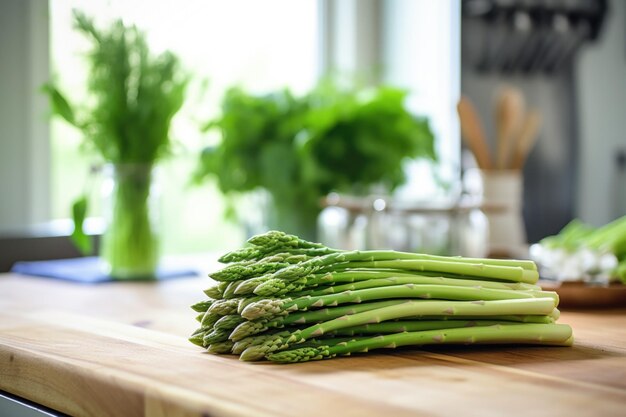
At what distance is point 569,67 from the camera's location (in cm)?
308

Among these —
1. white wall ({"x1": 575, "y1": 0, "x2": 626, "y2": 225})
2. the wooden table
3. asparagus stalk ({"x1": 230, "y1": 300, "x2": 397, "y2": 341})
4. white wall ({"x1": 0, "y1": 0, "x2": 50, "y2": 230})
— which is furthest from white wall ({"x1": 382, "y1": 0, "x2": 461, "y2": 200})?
asparagus stalk ({"x1": 230, "y1": 300, "x2": 397, "y2": 341})

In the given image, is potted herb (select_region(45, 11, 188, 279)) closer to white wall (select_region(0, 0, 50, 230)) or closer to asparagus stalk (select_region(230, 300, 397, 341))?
white wall (select_region(0, 0, 50, 230))

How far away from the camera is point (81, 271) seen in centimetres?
187

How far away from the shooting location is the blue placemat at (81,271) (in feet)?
5.83

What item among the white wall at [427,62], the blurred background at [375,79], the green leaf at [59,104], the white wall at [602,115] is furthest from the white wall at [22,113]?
the white wall at [602,115]

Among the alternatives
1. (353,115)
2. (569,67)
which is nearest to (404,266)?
(353,115)

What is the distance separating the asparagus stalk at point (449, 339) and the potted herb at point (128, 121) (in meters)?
0.97

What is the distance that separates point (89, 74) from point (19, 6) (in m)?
0.65

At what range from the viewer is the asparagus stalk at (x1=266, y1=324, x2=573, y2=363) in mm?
904

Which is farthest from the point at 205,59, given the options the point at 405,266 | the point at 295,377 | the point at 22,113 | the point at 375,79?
the point at 295,377

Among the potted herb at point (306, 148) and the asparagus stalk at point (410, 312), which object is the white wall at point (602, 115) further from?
the asparagus stalk at point (410, 312)

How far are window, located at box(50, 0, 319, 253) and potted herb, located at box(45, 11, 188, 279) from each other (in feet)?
1.67

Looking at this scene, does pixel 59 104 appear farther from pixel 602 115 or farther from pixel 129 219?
pixel 602 115

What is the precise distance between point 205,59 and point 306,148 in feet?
2.24
